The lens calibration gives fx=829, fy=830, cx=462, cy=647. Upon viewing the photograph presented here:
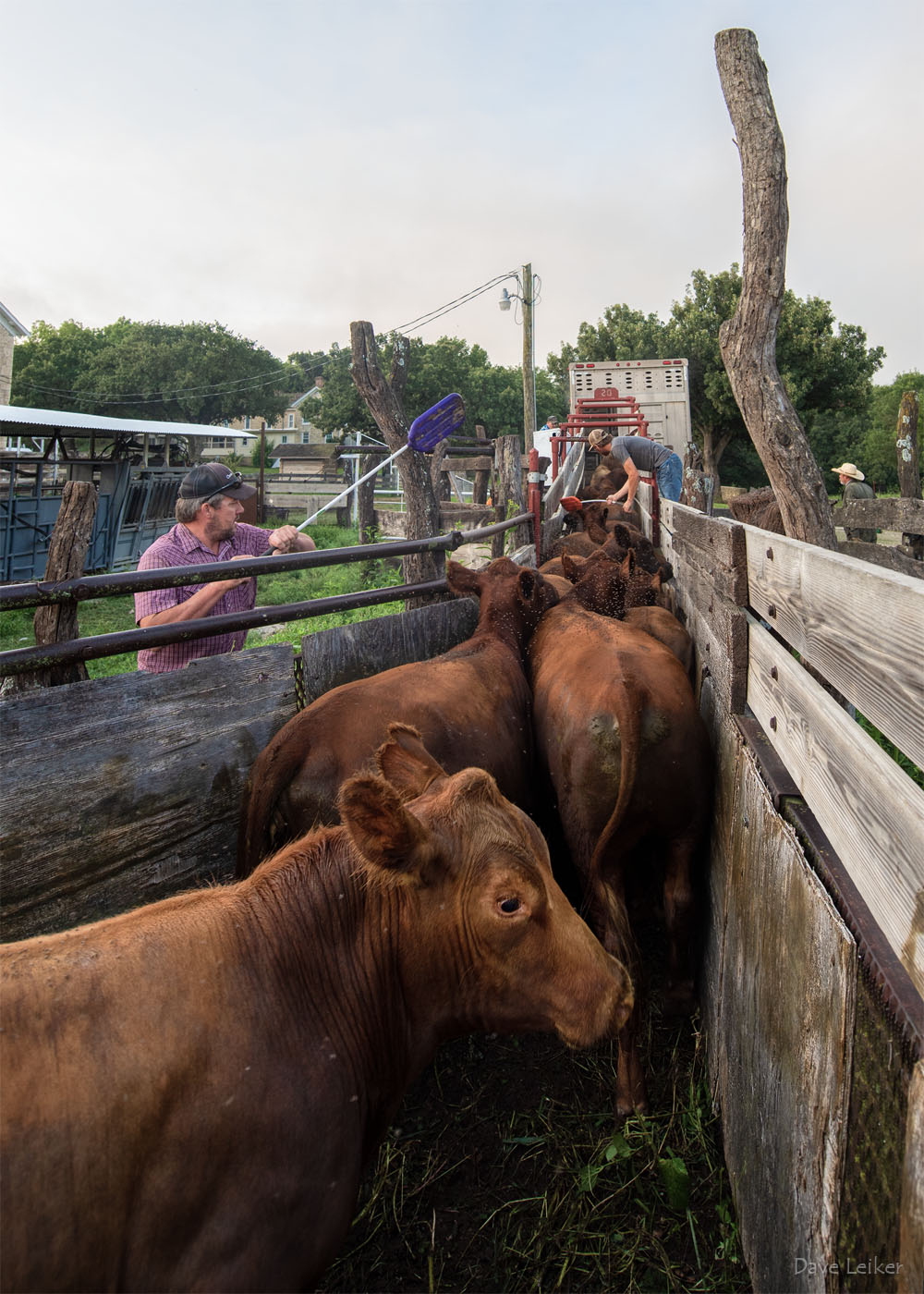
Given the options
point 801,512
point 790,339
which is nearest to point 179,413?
point 790,339

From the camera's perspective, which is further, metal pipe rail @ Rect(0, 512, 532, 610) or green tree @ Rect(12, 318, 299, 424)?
green tree @ Rect(12, 318, 299, 424)

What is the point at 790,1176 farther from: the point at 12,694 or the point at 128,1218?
the point at 12,694

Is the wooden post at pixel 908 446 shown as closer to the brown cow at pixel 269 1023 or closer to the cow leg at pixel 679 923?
the cow leg at pixel 679 923

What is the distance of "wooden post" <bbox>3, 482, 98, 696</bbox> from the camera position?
9.07 feet

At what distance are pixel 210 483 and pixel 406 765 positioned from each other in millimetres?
2665

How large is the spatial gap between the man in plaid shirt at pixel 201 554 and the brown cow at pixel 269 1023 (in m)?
2.00

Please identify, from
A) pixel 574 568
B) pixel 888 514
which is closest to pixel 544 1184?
pixel 574 568

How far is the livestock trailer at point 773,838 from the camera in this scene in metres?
1.47

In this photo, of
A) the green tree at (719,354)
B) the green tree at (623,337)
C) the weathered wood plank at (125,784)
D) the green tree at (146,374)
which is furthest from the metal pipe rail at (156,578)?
the green tree at (146,374)

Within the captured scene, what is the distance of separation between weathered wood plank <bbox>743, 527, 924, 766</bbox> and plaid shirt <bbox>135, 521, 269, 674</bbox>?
2.50 metres

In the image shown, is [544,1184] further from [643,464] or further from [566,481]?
[566,481]

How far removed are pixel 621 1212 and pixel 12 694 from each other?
8.49ft

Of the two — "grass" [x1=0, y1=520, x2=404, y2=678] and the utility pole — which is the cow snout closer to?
"grass" [x1=0, y1=520, x2=404, y2=678]

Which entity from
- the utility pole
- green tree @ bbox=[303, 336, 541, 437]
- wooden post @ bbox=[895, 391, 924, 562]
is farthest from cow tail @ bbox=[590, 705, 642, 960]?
green tree @ bbox=[303, 336, 541, 437]
